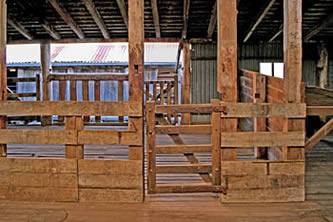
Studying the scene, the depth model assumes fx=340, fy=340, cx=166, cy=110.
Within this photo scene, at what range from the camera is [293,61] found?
4.33 m

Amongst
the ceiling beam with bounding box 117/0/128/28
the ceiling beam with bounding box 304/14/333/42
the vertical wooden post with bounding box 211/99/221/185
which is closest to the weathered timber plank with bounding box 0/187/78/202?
the vertical wooden post with bounding box 211/99/221/185

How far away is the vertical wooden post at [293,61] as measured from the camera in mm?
4316

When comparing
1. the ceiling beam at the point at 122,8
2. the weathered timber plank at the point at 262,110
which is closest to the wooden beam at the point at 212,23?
the ceiling beam at the point at 122,8

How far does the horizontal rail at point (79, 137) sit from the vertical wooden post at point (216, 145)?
3.15 feet

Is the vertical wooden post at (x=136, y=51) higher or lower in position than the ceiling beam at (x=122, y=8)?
lower

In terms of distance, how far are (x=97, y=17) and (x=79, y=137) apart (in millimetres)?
6690

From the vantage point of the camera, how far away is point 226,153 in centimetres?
437

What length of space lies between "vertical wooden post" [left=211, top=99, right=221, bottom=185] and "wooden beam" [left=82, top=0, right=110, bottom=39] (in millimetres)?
6391

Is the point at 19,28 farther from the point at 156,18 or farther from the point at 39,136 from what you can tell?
the point at 39,136

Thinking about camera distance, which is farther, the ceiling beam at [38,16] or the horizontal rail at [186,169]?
the ceiling beam at [38,16]

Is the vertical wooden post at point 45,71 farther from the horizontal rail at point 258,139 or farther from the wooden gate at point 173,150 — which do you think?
the horizontal rail at point 258,139

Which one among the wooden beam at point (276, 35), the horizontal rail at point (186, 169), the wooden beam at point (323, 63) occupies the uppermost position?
the wooden beam at point (276, 35)

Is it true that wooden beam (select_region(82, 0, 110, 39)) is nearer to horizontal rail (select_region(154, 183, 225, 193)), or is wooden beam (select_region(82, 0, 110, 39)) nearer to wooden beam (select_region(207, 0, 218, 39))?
wooden beam (select_region(207, 0, 218, 39))

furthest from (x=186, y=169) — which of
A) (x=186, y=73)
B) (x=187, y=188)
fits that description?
(x=186, y=73)
